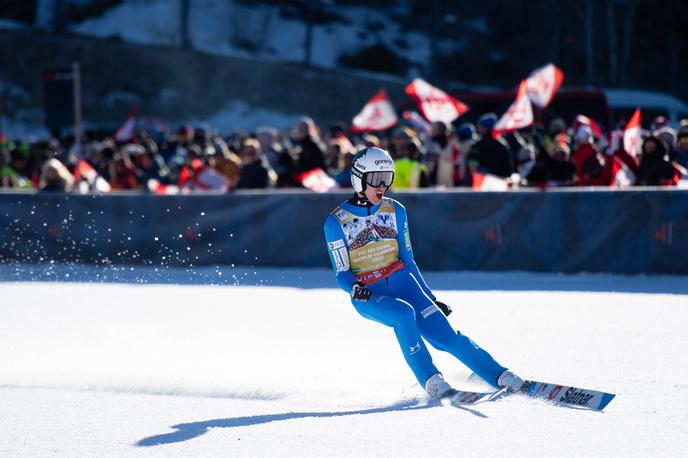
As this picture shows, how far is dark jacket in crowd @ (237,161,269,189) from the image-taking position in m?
15.7

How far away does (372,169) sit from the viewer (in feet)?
23.9

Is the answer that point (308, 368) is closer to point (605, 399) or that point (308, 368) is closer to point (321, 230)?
point (605, 399)

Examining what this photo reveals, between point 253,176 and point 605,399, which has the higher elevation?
point 253,176

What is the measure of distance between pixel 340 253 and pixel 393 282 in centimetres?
→ 44

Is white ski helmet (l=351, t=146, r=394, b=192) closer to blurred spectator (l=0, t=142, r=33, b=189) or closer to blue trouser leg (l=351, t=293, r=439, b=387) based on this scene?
blue trouser leg (l=351, t=293, r=439, b=387)

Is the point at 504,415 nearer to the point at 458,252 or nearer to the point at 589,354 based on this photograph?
the point at 589,354

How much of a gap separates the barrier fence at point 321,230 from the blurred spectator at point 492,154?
75cm

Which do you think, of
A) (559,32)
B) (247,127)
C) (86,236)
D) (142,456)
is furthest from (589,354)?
(559,32)

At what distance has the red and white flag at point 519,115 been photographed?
15.6 meters

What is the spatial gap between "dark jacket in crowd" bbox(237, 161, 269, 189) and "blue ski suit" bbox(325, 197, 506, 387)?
8.31 meters

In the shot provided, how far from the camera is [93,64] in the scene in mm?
47469

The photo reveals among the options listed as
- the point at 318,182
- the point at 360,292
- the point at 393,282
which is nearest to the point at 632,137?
the point at 318,182

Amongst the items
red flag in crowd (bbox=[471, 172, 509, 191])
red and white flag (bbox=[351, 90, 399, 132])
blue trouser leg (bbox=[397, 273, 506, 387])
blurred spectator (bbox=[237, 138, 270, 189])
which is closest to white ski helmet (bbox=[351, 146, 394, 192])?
blue trouser leg (bbox=[397, 273, 506, 387])

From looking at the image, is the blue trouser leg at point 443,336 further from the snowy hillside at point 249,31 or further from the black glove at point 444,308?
the snowy hillside at point 249,31
